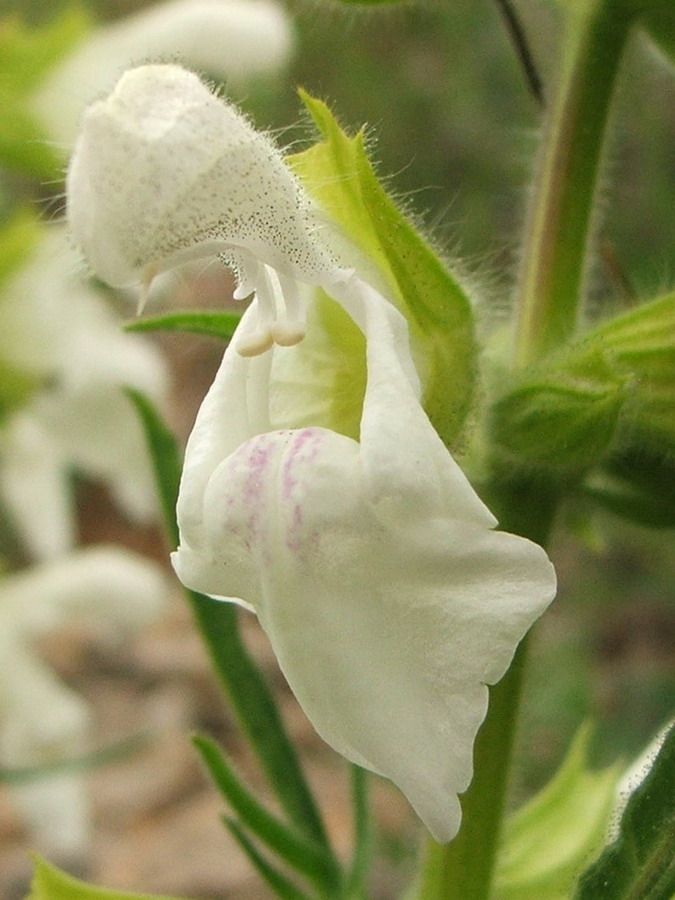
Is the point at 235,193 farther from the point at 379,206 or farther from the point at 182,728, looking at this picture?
the point at 182,728

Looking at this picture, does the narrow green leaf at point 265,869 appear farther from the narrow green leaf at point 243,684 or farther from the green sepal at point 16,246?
the green sepal at point 16,246

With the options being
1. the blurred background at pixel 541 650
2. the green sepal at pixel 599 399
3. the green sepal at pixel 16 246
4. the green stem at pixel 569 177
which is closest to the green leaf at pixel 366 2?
the green stem at pixel 569 177

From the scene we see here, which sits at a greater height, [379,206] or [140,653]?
[379,206]

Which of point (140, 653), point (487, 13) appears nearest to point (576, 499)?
point (487, 13)

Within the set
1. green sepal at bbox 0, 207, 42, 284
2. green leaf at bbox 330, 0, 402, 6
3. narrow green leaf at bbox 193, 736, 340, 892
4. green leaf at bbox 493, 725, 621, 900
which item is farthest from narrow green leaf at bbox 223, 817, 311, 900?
green sepal at bbox 0, 207, 42, 284

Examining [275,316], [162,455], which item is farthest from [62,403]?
[275,316]

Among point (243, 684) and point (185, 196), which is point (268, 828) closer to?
point (243, 684)
